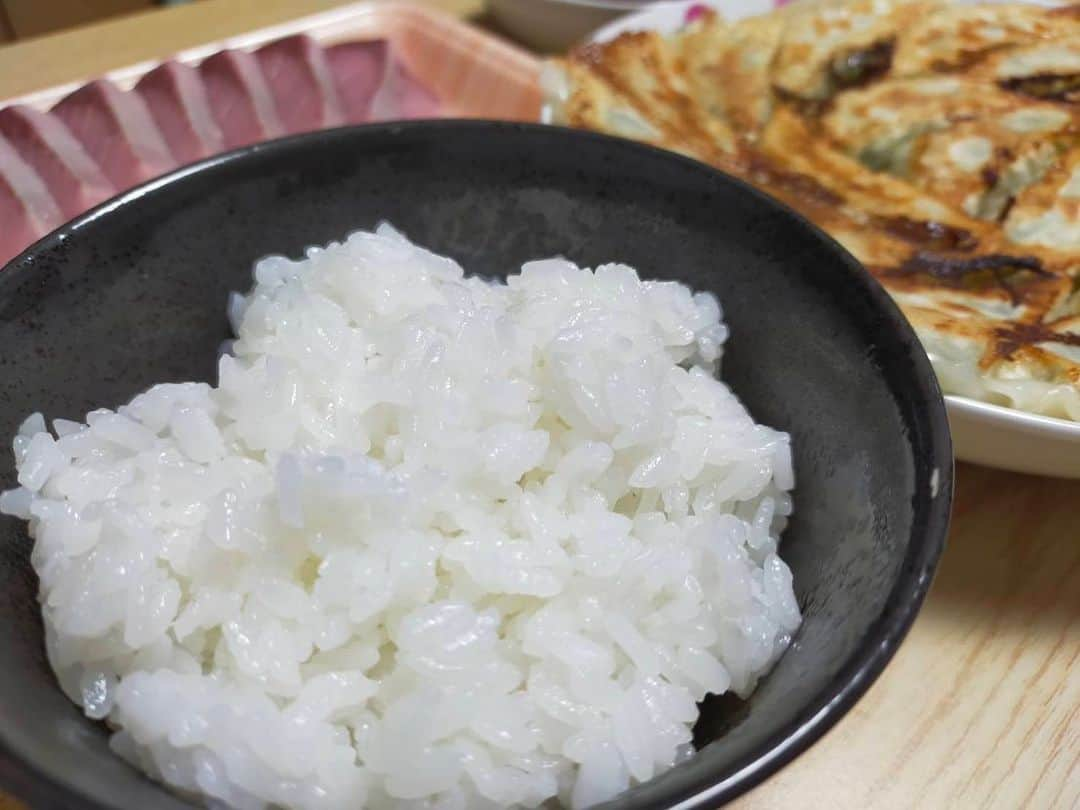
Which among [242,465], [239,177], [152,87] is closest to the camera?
[242,465]

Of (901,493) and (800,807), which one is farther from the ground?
(901,493)

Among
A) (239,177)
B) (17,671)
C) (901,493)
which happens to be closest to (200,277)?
(239,177)

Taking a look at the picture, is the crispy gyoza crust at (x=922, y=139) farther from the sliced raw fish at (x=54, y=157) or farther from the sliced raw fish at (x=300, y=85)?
the sliced raw fish at (x=54, y=157)

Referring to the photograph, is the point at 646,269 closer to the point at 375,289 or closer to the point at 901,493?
the point at 375,289

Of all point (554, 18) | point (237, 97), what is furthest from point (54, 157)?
point (554, 18)

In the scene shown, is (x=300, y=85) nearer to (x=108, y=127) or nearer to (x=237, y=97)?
(x=237, y=97)

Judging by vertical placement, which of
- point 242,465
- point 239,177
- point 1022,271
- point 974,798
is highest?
point 239,177

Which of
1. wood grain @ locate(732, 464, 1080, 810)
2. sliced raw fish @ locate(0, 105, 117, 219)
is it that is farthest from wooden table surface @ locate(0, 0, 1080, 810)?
sliced raw fish @ locate(0, 105, 117, 219)

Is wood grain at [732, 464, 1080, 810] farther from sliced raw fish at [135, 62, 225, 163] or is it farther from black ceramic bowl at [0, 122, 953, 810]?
sliced raw fish at [135, 62, 225, 163]
